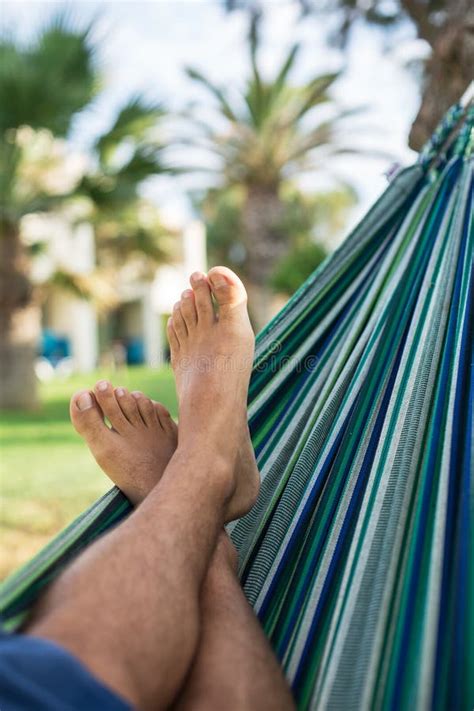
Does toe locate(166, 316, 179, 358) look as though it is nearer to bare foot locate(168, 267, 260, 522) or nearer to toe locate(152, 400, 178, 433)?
bare foot locate(168, 267, 260, 522)

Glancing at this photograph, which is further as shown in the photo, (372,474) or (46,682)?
(372,474)

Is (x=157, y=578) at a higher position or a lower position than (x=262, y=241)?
lower

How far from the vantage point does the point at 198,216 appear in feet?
64.6

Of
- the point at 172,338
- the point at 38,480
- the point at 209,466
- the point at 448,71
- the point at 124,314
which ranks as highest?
the point at 448,71

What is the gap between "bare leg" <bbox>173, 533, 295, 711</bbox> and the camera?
0.67 metres

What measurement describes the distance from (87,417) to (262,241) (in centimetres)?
879

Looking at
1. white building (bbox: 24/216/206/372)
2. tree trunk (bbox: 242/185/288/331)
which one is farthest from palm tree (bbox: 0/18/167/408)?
white building (bbox: 24/216/206/372)

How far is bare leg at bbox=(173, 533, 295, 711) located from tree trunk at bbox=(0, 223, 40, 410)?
6092 millimetres

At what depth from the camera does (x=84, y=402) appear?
3.83 ft

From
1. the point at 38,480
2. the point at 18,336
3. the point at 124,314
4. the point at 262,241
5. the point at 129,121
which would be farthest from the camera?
the point at 124,314

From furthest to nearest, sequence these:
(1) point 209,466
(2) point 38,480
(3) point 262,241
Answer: (3) point 262,241
(2) point 38,480
(1) point 209,466

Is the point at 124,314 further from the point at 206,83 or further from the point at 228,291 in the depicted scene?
the point at 228,291

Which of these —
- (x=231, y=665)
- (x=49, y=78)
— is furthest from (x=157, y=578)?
(x=49, y=78)

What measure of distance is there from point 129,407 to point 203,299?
0.76 feet
